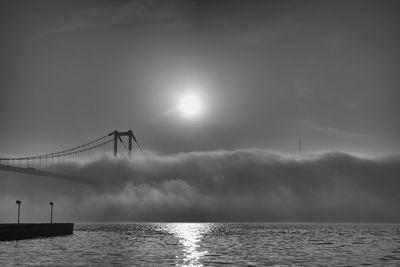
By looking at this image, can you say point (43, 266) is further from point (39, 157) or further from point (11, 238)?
point (39, 157)

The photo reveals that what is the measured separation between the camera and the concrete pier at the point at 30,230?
98.2 meters

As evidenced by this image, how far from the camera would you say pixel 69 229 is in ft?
456

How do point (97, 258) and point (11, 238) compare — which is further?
point (11, 238)

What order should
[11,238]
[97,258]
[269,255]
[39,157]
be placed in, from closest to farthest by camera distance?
[97,258] < [269,255] < [11,238] < [39,157]

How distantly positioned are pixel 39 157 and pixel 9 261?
5491 inches

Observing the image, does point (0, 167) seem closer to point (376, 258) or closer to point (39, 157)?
point (39, 157)

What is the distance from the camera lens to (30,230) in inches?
4311

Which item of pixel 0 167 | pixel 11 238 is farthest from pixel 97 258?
pixel 0 167

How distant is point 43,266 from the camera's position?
5097 cm

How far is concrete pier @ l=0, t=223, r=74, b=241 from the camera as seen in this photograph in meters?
98.2

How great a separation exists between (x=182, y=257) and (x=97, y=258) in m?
9.98

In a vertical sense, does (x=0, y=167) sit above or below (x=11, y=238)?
above

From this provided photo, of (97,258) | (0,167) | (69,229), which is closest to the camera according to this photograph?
(97,258)

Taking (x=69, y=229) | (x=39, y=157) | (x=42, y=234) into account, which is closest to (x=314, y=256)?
(x=42, y=234)
